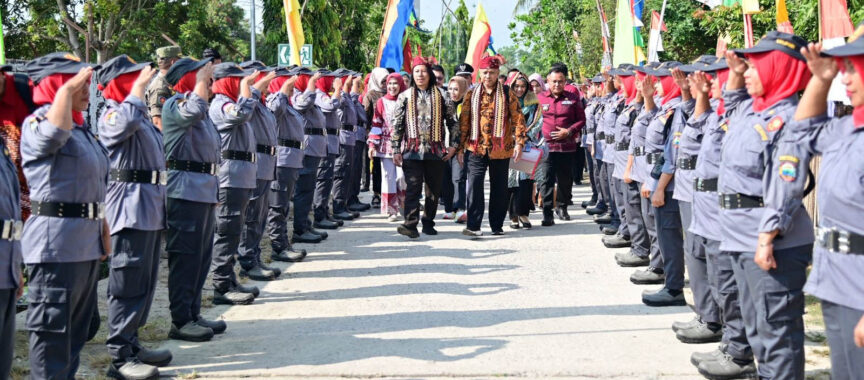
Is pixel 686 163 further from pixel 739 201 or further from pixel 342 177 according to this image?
pixel 342 177

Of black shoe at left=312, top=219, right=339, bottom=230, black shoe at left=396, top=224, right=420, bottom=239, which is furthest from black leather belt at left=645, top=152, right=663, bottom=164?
black shoe at left=312, top=219, right=339, bottom=230

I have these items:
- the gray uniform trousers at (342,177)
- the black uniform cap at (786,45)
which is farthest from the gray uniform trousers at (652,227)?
the gray uniform trousers at (342,177)

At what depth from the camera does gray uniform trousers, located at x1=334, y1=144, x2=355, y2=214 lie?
13.2 metres

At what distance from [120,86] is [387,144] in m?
7.01

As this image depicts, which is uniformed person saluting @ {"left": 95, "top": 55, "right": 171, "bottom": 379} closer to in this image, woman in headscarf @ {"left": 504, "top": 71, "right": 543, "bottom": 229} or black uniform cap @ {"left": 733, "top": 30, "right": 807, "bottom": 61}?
black uniform cap @ {"left": 733, "top": 30, "right": 807, "bottom": 61}

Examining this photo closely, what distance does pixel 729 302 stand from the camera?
5.62 meters

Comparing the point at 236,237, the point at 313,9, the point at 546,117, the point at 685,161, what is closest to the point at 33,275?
the point at 236,237

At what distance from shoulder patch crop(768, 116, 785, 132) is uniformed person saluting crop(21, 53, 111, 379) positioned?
351 cm

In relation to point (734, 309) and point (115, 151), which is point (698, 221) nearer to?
point (734, 309)

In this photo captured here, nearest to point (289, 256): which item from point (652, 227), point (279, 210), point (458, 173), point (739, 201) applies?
point (279, 210)

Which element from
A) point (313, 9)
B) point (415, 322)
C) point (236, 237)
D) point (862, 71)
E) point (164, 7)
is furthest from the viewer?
point (164, 7)

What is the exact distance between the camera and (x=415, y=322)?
7.13 m

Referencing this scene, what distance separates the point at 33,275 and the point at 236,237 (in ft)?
9.80

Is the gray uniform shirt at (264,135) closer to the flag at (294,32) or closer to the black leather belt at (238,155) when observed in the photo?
the black leather belt at (238,155)
